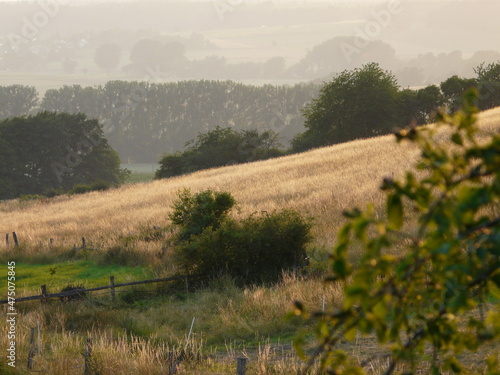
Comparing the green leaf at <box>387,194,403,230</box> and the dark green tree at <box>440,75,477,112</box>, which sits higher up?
the dark green tree at <box>440,75,477,112</box>

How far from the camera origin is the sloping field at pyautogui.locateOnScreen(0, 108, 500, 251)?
23.7m

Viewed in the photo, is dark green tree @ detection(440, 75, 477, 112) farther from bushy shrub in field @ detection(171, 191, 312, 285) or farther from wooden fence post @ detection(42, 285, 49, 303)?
wooden fence post @ detection(42, 285, 49, 303)

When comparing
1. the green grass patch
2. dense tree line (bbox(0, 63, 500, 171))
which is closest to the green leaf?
the green grass patch

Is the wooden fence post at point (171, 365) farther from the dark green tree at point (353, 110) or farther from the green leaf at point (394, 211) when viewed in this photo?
the dark green tree at point (353, 110)

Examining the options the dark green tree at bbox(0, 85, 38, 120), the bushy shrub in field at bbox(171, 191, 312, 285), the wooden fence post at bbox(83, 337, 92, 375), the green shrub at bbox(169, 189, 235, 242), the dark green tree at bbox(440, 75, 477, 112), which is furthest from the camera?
the dark green tree at bbox(0, 85, 38, 120)

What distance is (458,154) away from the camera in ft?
7.22

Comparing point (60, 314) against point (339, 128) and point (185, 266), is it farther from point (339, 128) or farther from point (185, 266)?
point (339, 128)

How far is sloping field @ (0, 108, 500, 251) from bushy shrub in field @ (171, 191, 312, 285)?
1.21 m

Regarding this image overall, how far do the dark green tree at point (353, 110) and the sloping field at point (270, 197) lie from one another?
2544cm

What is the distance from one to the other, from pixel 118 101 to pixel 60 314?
131 m

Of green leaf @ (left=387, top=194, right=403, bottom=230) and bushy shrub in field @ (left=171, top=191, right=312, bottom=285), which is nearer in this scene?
green leaf @ (left=387, top=194, right=403, bottom=230)

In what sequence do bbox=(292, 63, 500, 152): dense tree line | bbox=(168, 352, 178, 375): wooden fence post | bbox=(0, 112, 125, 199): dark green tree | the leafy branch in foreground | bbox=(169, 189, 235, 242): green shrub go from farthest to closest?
bbox=(0, 112, 125, 199): dark green tree → bbox=(292, 63, 500, 152): dense tree line → bbox=(169, 189, 235, 242): green shrub → bbox=(168, 352, 178, 375): wooden fence post → the leafy branch in foreground

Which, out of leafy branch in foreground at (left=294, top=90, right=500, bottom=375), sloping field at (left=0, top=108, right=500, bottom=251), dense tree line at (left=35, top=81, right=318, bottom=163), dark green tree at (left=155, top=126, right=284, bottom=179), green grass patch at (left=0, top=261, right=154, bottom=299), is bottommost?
green grass patch at (left=0, top=261, right=154, bottom=299)

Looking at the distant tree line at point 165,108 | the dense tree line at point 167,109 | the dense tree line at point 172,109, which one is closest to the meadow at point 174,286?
the dense tree line at point 167,109
